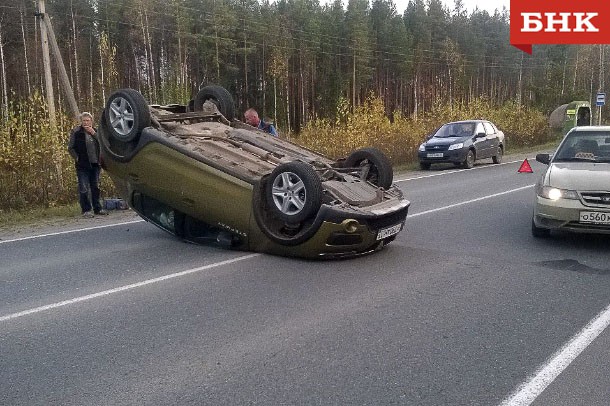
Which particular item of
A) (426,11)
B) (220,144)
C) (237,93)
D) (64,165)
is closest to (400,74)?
(426,11)

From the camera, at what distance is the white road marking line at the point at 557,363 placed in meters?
3.83

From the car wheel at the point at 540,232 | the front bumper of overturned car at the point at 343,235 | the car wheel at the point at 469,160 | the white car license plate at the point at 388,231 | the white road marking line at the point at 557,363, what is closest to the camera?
the white road marking line at the point at 557,363

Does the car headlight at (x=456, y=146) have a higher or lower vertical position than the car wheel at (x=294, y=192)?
lower

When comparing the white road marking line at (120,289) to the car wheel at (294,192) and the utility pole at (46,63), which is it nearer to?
the car wheel at (294,192)

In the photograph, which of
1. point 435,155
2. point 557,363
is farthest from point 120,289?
point 435,155

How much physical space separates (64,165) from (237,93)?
45.7 meters

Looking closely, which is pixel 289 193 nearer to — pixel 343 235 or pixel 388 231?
pixel 343 235

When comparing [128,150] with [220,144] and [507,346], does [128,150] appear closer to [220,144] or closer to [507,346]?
[220,144]

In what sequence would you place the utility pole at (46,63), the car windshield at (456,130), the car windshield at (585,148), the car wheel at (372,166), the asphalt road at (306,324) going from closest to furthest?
the asphalt road at (306,324) → the car wheel at (372,166) → the car windshield at (585,148) → the utility pole at (46,63) → the car windshield at (456,130)

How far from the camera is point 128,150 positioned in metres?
8.09

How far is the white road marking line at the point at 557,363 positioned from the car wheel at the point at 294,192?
3017 millimetres

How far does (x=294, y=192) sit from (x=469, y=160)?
16.3 metres

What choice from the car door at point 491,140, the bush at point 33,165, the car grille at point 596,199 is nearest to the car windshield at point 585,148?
the car grille at point 596,199

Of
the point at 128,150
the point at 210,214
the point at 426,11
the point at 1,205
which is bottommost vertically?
the point at 1,205
